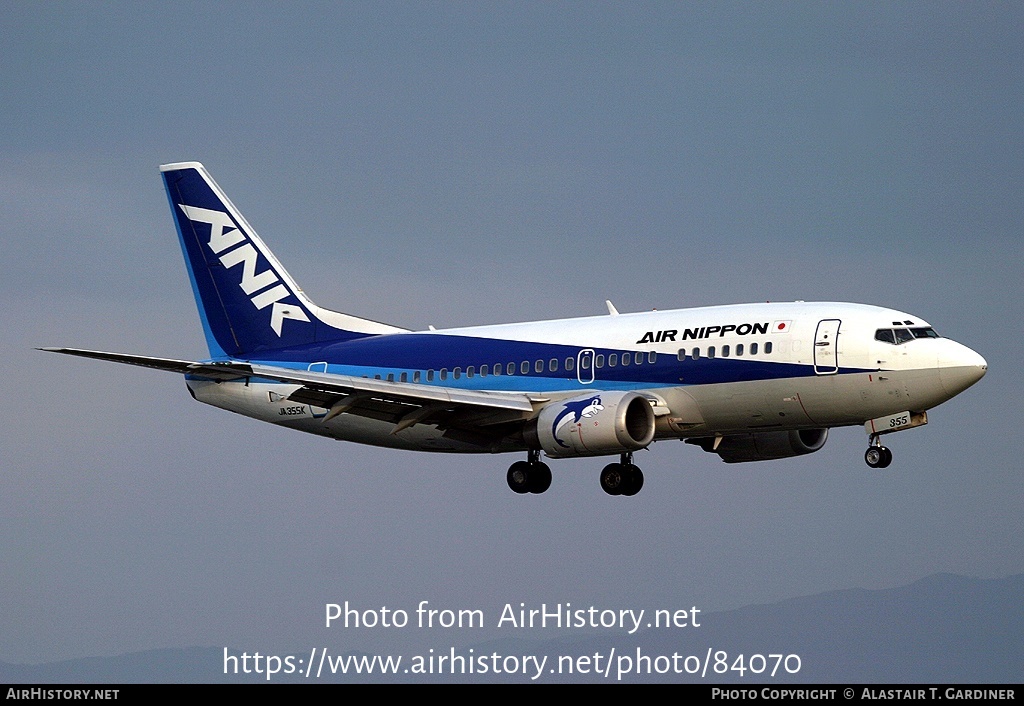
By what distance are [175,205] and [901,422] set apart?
2859 centimetres

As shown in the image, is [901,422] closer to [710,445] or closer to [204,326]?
[710,445]

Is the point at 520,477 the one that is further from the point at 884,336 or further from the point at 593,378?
the point at 884,336

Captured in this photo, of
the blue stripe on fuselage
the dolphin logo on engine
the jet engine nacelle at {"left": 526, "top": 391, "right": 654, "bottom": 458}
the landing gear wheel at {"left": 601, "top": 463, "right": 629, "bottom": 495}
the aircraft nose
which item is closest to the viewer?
the aircraft nose

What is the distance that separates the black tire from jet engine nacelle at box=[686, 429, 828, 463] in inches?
209

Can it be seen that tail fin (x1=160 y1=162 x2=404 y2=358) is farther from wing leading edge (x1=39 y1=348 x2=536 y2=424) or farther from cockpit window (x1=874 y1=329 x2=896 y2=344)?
cockpit window (x1=874 y1=329 x2=896 y2=344)

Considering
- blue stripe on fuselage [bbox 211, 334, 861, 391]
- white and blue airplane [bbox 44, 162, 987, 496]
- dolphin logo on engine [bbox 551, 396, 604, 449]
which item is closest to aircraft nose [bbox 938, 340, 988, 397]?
white and blue airplane [bbox 44, 162, 987, 496]

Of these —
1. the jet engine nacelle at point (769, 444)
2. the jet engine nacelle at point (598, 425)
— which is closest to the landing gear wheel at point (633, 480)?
the jet engine nacelle at point (769, 444)

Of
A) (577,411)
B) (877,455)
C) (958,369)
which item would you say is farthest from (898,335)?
(577,411)

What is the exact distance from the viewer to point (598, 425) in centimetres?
4556

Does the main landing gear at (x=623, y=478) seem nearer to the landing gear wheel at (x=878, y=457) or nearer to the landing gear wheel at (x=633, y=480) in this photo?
the landing gear wheel at (x=633, y=480)

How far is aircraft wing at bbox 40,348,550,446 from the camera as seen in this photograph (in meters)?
46.2

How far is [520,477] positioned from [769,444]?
8.00 metres

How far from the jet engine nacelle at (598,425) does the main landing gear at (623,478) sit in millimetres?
3181

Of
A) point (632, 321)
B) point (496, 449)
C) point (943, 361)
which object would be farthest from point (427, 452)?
point (943, 361)
